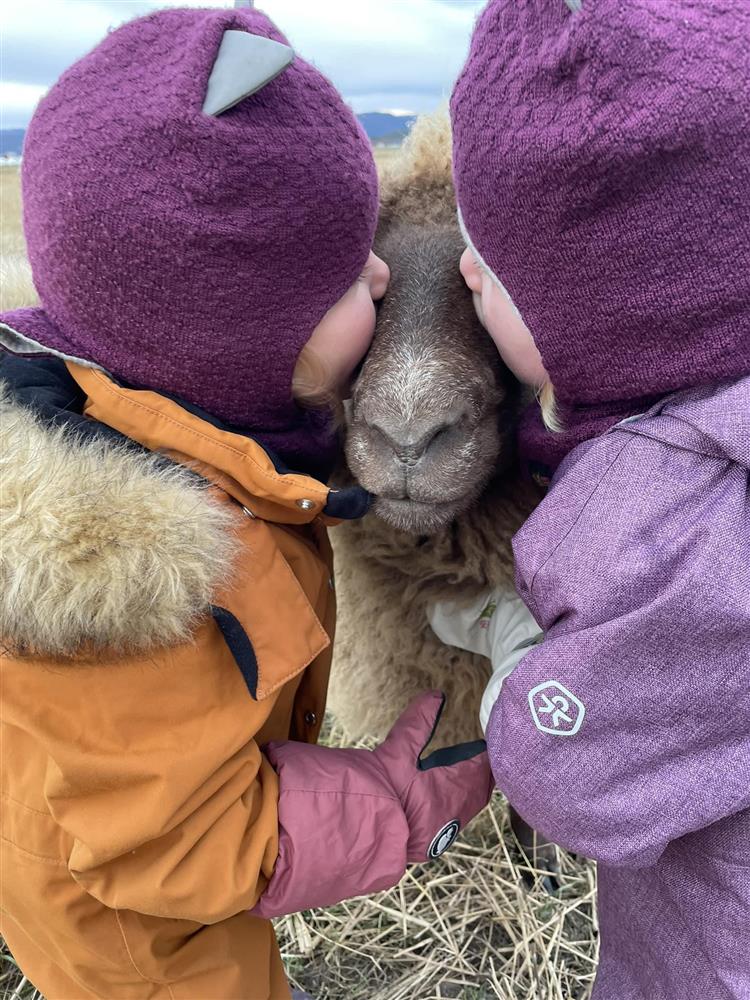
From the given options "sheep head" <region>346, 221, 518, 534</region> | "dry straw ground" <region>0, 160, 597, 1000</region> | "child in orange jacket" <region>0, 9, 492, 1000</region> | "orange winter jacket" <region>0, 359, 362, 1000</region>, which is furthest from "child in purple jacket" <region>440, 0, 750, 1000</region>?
"dry straw ground" <region>0, 160, 597, 1000</region>

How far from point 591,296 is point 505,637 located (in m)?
0.58

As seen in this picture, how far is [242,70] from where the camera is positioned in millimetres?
868

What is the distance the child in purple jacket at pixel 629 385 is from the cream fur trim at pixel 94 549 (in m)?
0.41

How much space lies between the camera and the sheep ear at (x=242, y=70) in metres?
0.86

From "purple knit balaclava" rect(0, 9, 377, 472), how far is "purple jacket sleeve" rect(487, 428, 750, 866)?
44 centimetres

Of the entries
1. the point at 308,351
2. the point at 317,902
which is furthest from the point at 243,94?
the point at 317,902

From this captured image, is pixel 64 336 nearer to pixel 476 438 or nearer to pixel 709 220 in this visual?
pixel 476 438

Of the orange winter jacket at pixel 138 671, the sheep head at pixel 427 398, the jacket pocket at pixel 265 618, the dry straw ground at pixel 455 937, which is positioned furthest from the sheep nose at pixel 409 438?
the dry straw ground at pixel 455 937

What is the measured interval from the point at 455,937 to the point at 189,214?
1.67m

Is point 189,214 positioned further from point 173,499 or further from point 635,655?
point 635,655

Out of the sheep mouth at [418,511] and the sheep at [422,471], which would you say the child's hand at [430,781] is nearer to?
the sheep at [422,471]

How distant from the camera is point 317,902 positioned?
1.07 metres

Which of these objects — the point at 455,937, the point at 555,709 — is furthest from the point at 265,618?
the point at 455,937

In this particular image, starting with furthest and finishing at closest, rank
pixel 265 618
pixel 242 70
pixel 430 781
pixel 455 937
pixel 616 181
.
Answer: pixel 455 937 → pixel 430 781 → pixel 265 618 → pixel 242 70 → pixel 616 181
